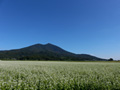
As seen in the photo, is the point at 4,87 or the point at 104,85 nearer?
the point at 4,87

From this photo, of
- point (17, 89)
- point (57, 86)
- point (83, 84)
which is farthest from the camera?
point (83, 84)

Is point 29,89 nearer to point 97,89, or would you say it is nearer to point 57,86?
point 57,86

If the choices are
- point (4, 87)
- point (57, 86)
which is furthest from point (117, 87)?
point (4, 87)

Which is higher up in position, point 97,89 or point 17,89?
point 17,89

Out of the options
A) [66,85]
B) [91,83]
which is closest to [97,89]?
[91,83]

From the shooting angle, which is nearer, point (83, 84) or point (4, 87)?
point (4, 87)

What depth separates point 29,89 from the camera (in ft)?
21.4

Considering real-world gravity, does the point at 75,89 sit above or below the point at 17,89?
below

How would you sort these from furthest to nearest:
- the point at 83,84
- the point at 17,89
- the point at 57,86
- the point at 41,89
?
1. the point at 83,84
2. the point at 57,86
3. the point at 41,89
4. the point at 17,89

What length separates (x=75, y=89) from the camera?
7.91m

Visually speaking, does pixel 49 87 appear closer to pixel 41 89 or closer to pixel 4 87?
pixel 41 89

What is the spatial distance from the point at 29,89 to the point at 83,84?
4642 millimetres

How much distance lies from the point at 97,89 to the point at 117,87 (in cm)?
165

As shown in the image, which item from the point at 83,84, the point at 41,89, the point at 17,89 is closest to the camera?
the point at 17,89
